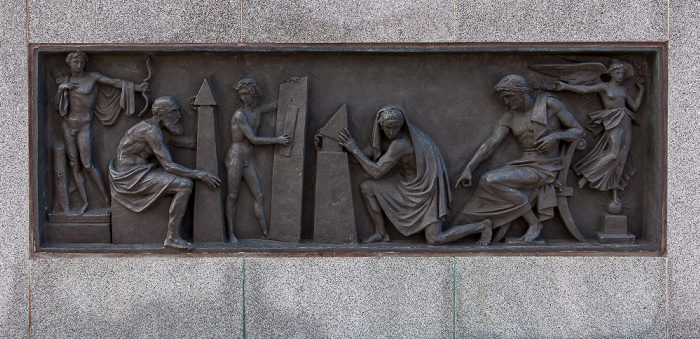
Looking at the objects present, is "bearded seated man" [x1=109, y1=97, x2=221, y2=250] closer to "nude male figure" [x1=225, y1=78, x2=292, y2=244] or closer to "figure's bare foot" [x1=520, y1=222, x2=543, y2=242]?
"nude male figure" [x1=225, y1=78, x2=292, y2=244]

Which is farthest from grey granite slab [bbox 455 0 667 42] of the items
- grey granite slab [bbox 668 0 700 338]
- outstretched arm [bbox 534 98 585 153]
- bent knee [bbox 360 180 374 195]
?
bent knee [bbox 360 180 374 195]

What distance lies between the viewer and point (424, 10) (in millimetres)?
5789

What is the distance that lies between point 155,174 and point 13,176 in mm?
1400

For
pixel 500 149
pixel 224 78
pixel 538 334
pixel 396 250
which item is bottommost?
pixel 538 334

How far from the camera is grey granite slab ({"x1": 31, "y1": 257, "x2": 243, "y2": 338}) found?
5793 millimetres

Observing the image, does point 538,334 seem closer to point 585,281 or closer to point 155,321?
point 585,281

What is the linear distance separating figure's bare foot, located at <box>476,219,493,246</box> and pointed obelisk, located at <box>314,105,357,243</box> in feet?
4.20

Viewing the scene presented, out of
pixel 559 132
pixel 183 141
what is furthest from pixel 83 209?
pixel 559 132

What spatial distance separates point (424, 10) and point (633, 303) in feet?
11.8

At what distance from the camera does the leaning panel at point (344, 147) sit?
18.9ft

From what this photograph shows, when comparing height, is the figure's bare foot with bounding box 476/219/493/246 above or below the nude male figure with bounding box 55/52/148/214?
below

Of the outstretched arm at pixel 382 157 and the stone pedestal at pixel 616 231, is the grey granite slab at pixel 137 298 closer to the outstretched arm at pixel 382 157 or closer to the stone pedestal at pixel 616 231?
the outstretched arm at pixel 382 157

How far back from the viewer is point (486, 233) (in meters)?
5.87

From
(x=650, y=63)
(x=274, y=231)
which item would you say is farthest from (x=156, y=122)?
(x=650, y=63)
